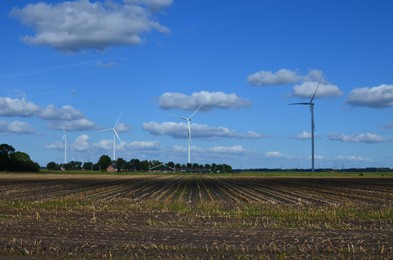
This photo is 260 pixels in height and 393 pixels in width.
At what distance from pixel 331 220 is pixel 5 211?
17379 mm

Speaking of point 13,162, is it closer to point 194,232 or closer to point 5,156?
point 5,156

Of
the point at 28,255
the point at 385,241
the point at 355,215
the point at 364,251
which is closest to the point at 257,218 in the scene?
the point at 355,215

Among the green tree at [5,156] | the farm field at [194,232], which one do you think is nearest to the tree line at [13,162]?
the green tree at [5,156]

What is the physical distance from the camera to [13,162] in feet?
554

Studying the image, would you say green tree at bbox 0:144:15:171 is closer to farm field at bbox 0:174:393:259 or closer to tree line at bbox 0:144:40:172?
tree line at bbox 0:144:40:172

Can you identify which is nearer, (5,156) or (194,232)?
(194,232)

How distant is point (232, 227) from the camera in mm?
22734

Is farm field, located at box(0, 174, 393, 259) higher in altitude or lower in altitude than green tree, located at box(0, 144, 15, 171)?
lower

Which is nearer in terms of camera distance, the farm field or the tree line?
the farm field

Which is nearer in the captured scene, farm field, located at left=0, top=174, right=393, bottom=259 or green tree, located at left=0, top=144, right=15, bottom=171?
farm field, located at left=0, top=174, right=393, bottom=259

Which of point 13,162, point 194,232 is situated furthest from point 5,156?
point 194,232

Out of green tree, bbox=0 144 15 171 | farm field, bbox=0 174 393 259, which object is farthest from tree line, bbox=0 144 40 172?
farm field, bbox=0 174 393 259

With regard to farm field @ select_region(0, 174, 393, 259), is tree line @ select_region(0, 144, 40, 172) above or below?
above

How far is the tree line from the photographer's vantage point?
166 m
